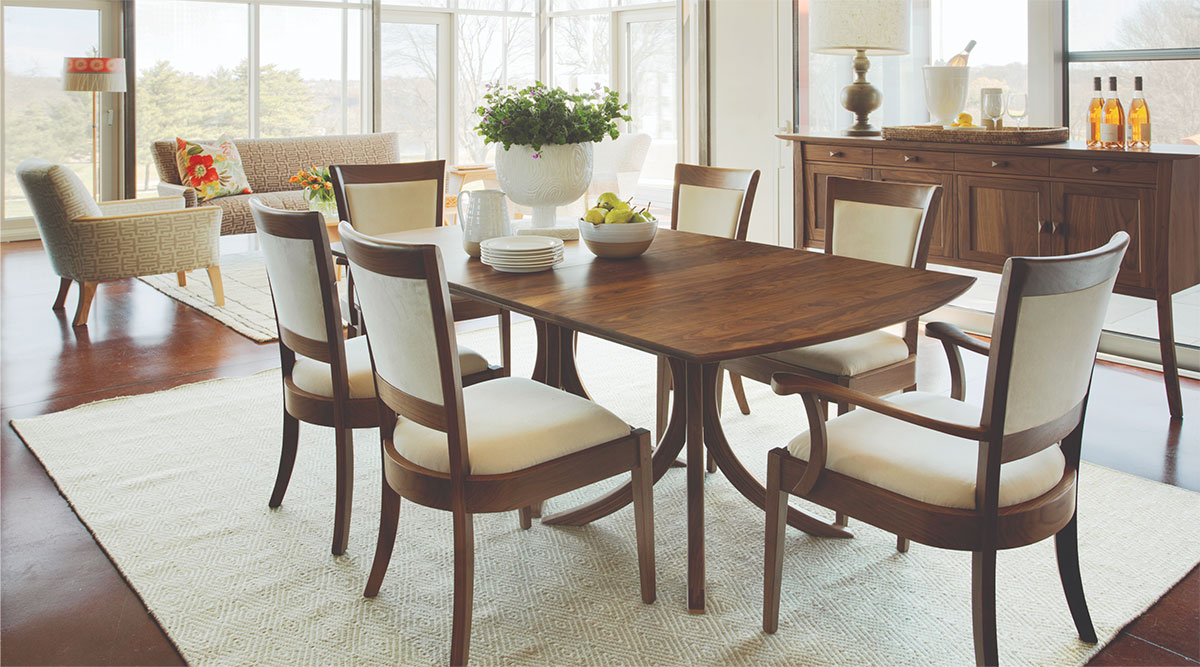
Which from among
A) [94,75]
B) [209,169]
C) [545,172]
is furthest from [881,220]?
[94,75]

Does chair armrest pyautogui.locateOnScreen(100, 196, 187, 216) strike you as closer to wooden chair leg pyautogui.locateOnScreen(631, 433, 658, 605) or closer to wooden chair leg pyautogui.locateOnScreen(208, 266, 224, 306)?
wooden chair leg pyautogui.locateOnScreen(208, 266, 224, 306)

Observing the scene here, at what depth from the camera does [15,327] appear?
16.4ft

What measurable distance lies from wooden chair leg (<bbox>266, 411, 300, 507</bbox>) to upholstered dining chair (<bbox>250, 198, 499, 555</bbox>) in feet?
0.11

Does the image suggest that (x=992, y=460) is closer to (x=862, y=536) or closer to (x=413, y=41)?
(x=862, y=536)

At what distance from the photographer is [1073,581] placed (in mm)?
2117

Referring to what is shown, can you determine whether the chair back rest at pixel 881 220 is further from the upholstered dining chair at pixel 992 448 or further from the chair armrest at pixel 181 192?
the chair armrest at pixel 181 192

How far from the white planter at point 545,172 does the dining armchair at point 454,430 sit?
96 cm

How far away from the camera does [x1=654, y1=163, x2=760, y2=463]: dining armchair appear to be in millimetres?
3402

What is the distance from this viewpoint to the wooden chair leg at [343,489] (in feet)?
8.34

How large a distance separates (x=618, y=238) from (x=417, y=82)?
7.00m

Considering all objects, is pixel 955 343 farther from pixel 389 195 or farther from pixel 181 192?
pixel 181 192

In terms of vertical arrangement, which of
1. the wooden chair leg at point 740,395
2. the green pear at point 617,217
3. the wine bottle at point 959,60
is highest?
the wine bottle at point 959,60

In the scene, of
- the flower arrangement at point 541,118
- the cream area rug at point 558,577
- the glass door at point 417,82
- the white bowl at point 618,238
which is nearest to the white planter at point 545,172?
the flower arrangement at point 541,118

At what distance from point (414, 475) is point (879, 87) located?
12.7ft
